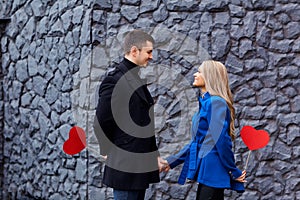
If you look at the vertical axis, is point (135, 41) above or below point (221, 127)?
above

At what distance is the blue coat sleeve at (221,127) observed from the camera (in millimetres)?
3906

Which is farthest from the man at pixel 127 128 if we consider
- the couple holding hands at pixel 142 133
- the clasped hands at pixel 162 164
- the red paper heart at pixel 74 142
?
the red paper heart at pixel 74 142

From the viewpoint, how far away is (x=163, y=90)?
6.22 metres

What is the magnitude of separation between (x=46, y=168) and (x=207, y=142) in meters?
3.56

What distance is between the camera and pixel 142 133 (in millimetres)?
4012

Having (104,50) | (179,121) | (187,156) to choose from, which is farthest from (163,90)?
(187,156)

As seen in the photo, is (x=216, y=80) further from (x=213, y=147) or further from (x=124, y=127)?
(x=124, y=127)

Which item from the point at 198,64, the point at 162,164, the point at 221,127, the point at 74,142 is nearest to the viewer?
the point at 221,127

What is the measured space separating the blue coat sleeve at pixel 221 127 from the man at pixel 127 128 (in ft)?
1.57

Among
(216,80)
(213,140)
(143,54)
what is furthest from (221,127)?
(143,54)

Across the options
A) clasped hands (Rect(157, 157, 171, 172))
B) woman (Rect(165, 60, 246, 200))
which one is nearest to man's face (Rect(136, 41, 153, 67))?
woman (Rect(165, 60, 246, 200))

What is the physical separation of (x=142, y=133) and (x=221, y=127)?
1.85ft

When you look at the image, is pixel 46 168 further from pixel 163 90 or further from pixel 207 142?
pixel 207 142

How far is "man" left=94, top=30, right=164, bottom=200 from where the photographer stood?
397cm
